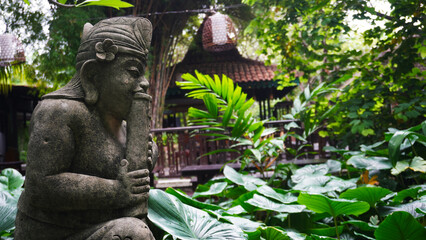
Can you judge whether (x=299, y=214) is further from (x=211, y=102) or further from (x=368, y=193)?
(x=211, y=102)

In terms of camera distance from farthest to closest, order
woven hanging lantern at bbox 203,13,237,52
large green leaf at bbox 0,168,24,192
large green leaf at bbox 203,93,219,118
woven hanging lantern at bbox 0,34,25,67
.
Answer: woven hanging lantern at bbox 203,13,237,52
woven hanging lantern at bbox 0,34,25,67
large green leaf at bbox 203,93,219,118
large green leaf at bbox 0,168,24,192

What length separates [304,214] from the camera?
6.32 ft

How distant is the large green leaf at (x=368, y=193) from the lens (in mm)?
1631

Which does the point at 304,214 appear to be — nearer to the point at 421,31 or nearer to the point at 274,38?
the point at 421,31

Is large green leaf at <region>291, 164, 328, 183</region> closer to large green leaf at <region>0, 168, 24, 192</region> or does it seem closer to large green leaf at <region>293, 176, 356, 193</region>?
large green leaf at <region>293, 176, 356, 193</region>

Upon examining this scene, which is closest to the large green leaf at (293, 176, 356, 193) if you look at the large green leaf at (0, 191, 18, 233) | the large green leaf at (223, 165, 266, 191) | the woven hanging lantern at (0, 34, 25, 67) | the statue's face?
the large green leaf at (223, 165, 266, 191)

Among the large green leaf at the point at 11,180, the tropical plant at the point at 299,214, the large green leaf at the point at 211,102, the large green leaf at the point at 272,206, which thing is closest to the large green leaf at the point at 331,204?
the tropical plant at the point at 299,214

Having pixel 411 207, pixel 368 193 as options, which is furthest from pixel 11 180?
pixel 411 207

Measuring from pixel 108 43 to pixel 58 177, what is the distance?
50 cm

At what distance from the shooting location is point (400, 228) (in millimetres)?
1357

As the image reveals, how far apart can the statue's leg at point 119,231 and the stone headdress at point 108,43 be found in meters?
0.47

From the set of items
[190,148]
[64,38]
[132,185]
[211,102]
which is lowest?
[190,148]

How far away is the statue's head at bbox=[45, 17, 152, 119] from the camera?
1226 mm

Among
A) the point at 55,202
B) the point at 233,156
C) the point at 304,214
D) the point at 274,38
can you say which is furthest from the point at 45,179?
the point at 233,156
